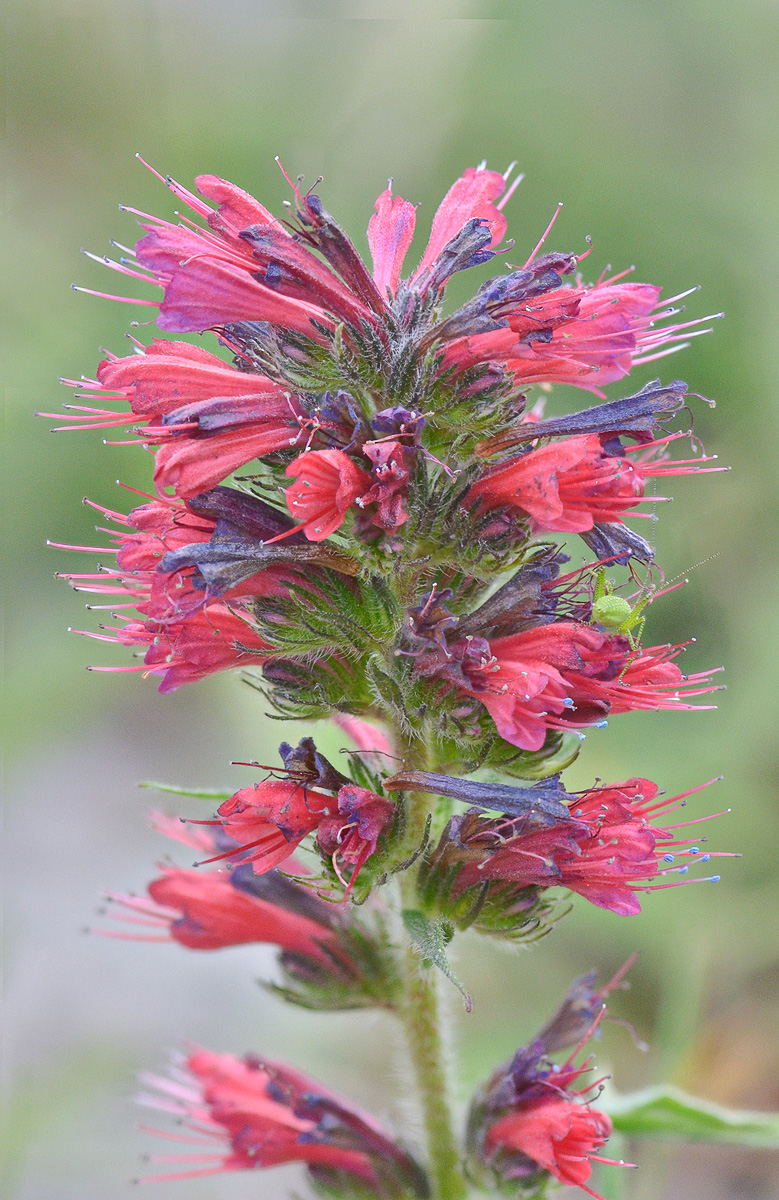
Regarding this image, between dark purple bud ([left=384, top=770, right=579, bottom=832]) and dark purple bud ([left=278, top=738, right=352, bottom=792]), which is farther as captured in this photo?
dark purple bud ([left=278, top=738, right=352, bottom=792])

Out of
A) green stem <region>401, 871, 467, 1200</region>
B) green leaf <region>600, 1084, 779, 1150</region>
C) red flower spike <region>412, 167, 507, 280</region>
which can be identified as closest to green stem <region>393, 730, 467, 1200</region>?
green stem <region>401, 871, 467, 1200</region>

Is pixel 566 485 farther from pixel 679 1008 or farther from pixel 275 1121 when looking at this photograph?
pixel 679 1008

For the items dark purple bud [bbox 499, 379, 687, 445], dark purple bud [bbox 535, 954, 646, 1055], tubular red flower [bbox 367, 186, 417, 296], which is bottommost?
dark purple bud [bbox 535, 954, 646, 1055]

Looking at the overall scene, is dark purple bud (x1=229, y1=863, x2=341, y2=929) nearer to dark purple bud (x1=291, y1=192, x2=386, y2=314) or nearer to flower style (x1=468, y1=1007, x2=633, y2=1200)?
flower style (x1=468, y1=1007, x2=633, y2=1200)

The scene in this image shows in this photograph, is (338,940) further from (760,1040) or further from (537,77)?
(537,77)

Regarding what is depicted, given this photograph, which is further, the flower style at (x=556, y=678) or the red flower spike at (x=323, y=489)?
the flower style at (x=556, y=678)

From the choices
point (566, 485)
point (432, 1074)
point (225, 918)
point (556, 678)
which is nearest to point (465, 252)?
point (566, 485)

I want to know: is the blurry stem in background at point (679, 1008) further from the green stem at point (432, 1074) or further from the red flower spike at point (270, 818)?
the red flower spike at point (270, 818)

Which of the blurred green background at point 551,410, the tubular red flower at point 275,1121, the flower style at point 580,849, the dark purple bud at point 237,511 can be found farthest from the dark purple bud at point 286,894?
the blurred green background at point 551,410
